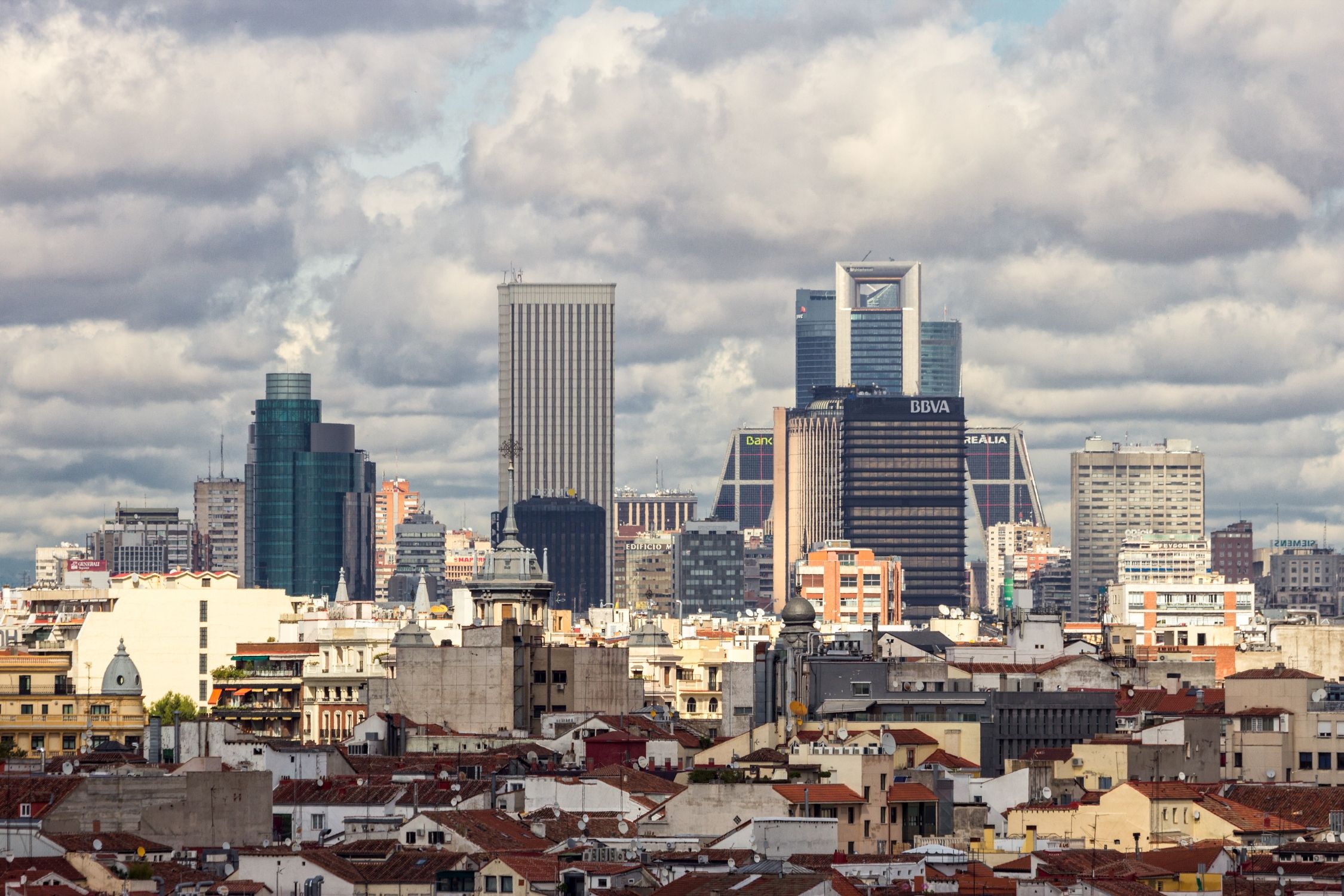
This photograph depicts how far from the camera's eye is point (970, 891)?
9200 centimetres

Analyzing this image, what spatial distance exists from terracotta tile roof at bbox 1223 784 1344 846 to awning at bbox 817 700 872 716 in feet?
80.7

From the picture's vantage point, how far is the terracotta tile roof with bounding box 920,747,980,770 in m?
134

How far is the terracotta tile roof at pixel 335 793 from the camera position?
11844 cm

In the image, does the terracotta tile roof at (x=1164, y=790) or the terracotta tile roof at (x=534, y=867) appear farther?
the terracotta tile roof at (x=1164, y=790)

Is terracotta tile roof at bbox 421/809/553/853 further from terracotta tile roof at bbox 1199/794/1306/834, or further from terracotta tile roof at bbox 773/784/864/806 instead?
terracotta tile roof at bbox 1199/794/1306/834

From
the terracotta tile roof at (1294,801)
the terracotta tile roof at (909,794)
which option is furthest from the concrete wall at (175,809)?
the terracotta tile roof at (1294,801)

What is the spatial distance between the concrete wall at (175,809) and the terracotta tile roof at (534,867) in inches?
443

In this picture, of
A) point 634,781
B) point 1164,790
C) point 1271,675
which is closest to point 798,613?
point 1271,675

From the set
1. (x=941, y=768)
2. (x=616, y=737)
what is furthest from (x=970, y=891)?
(x=616, y=737)

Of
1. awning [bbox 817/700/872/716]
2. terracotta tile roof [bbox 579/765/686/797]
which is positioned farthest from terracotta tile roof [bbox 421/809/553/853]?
awning [bbox 817/700/872/716]

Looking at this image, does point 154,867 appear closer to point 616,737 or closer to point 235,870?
point 235,870

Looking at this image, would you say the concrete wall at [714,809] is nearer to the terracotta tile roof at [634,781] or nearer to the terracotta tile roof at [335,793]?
the terracotta tile roof at [634,781]

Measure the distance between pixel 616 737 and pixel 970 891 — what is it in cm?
6592

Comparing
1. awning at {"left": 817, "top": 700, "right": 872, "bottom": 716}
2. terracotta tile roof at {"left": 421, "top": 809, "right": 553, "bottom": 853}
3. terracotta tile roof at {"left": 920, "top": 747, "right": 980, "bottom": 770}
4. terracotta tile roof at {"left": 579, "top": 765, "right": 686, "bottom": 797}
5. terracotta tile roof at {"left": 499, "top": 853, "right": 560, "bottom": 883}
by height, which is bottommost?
terracotta tile roof at {"left": 499, "top": 853, "right": 560, "bottom": 883}
